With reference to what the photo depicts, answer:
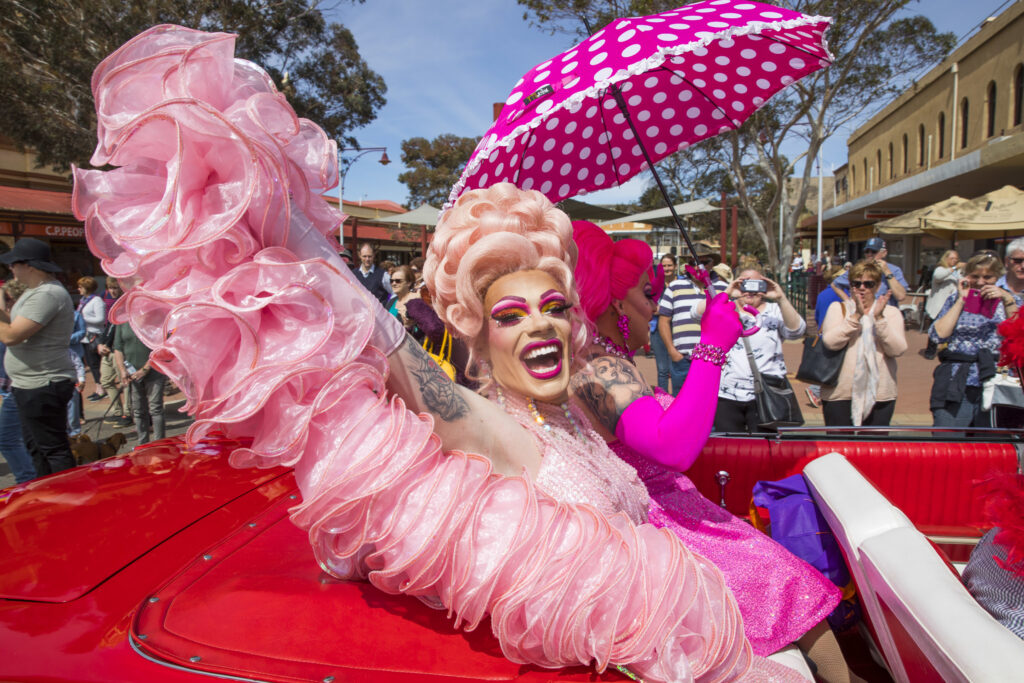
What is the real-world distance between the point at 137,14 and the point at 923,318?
635 inches

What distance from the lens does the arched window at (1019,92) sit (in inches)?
585

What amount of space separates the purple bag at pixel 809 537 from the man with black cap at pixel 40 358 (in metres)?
4.24

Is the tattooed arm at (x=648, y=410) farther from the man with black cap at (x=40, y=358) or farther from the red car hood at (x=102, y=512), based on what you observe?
the man with black cap at (x=40, y=358)

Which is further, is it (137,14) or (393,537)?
(137,14)

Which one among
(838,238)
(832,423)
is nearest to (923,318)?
(832,423)

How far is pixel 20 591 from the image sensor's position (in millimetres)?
1297

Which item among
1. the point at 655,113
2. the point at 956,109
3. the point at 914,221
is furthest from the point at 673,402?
the point at 956,109

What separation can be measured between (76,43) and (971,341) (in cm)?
1430

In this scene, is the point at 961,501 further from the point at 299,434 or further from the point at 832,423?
the point at 299,434

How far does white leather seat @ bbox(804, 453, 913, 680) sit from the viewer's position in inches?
64.5

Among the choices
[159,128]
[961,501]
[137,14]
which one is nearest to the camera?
[159,128]

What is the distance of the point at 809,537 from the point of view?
83.9 inches

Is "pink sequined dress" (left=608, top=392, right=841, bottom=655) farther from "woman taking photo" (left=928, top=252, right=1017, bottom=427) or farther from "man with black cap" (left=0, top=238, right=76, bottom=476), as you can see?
"man with black cap" (left=0, top=238, right=76, bottom=476)

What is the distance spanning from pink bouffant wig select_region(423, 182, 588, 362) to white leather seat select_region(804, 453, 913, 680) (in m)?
0.97
